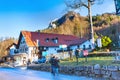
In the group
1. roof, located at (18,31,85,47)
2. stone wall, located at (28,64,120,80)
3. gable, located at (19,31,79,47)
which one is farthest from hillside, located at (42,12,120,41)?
stone wall, located at (28,64,120,80)

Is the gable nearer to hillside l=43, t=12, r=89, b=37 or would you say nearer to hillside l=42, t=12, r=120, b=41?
hillside l=42, t=12, r=120, b=41

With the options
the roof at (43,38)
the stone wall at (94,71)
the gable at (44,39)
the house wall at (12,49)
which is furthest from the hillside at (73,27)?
the stone wall at (94,71)

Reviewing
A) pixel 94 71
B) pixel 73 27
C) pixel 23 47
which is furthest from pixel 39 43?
pixel 94 71

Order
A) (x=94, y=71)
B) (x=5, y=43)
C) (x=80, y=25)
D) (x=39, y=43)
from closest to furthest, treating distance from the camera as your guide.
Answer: (x=94, y=71)
(x=39, y=43)
(x=80, y=25)
(x=5, y=43)

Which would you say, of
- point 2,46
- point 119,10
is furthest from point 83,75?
point 2,46

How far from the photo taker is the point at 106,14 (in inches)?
4023

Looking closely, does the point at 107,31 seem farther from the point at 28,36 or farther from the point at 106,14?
the point at 106,14

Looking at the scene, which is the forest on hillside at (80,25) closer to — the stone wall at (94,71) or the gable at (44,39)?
the gable at (44,39)

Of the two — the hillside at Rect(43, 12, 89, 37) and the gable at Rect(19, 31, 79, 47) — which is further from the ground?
the hillside at Rect(43, 12, 89, 37)

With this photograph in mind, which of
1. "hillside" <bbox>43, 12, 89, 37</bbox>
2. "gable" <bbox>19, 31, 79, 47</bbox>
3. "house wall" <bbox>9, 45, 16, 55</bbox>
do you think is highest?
"hillside" <bbox>43, 12, 89, 37</bbox>

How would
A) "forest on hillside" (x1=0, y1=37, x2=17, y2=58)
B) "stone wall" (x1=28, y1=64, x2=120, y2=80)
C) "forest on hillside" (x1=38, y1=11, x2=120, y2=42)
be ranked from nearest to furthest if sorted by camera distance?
1. "stone wall" (x1=28, y1=64, x2=120, y2=80)
2. "forest on hillside" (x1=38, y1=11, x2=120, y2=42)
3. "forest on hillside" (x1=0, y1=37, x2=17, y2=58)

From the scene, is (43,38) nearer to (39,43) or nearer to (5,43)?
(39,43)

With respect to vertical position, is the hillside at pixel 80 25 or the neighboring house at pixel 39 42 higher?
the hillside at pixel 80 25

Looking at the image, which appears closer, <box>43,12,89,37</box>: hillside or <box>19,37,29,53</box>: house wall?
<box>19,37,29,53</box>: house wall
